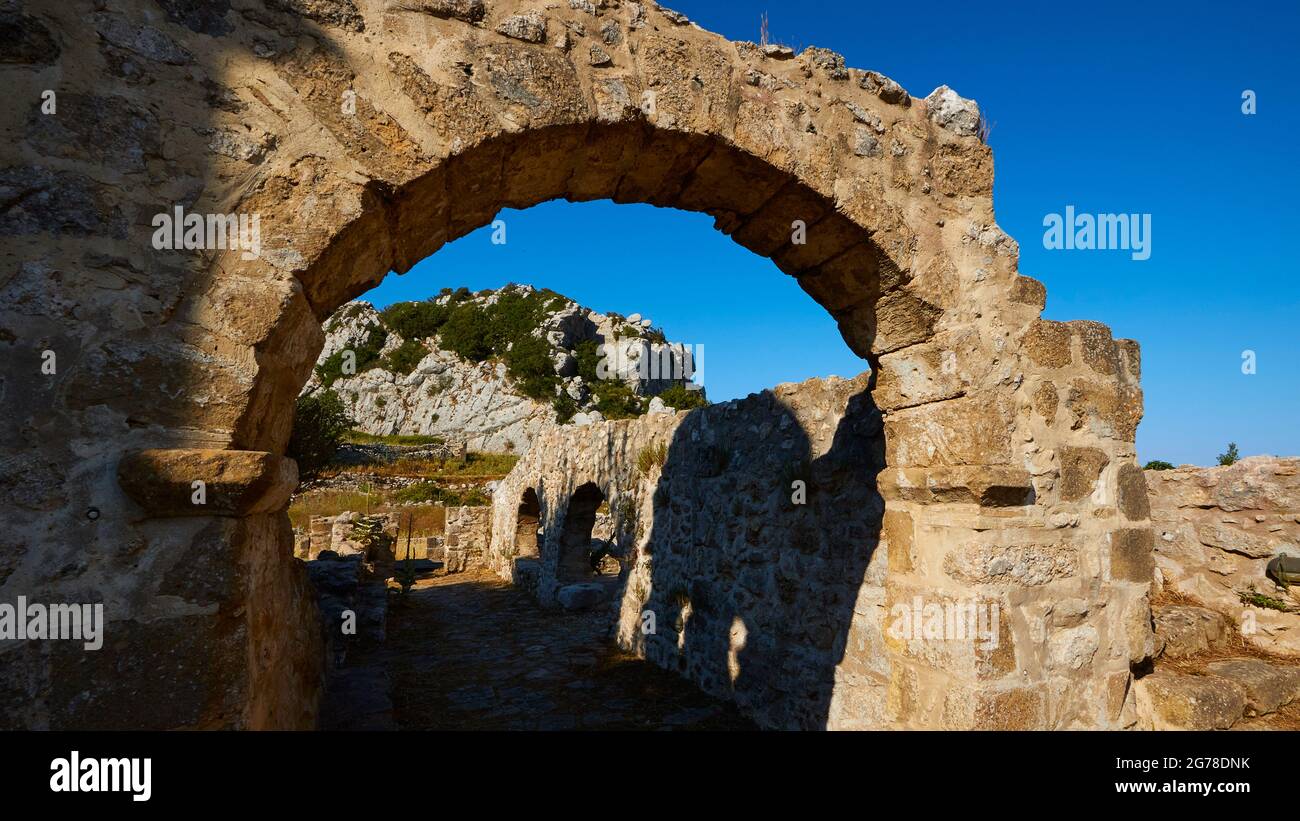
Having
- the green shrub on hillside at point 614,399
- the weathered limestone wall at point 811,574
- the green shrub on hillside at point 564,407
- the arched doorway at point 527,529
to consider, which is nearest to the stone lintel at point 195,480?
the weathered limestone wall at point 811,574

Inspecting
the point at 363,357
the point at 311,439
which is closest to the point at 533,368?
the point at 363,357

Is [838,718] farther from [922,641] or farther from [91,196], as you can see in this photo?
[91,196]

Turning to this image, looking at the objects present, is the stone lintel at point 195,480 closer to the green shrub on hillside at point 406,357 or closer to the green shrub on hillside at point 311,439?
the green shrub on hillside at point 311,439

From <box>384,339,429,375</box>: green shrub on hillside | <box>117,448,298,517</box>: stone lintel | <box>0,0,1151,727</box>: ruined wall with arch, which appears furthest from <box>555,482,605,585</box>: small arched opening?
<box>384,339,429,375</box>: green shrub on hillside

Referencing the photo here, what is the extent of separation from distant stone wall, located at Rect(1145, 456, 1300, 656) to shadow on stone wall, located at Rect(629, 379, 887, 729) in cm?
215

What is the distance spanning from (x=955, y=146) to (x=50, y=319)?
327 cm

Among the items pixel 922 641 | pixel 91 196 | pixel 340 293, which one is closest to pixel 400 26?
pixel 340 293

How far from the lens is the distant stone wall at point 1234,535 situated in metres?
3.90

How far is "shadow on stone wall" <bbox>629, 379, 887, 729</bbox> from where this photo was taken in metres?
4.29

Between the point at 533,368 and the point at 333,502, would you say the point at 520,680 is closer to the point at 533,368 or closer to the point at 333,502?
the point at 333,502

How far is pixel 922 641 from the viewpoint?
9.04ft

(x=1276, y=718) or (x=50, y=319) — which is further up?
(x=50, y=319)

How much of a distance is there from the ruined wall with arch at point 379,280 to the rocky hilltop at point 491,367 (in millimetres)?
27867

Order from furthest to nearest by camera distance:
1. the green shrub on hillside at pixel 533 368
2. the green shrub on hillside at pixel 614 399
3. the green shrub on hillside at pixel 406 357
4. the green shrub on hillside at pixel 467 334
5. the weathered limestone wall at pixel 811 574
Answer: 1. the green shrub on hillside at pixel 467 334
2. the green shrub on hillside at pixel 406 357
3. the green shrub on hillside at pixel 533 368
4. the green shrub on hillside at pixel 614 399
5. the weathered limestone wall at pixel 811 574
